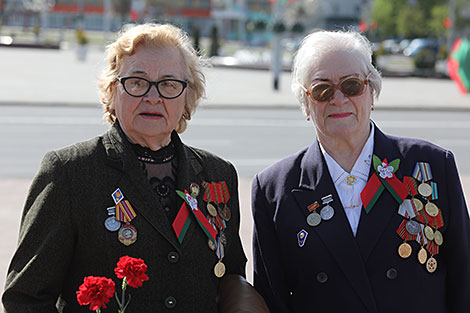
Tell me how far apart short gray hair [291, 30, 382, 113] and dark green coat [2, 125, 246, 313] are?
2.12 feet

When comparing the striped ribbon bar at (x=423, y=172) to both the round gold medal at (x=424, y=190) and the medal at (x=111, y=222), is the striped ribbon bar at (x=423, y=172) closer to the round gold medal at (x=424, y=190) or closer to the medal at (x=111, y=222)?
the round gold medal at (x=424, y=190)

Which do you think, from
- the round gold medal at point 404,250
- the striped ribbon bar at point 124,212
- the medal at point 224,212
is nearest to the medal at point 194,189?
the medal at point 224,212

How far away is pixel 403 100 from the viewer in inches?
1006

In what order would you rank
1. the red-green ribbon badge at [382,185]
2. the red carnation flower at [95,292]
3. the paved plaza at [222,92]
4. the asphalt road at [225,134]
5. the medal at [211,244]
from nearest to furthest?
1. the red carnation flower at [95,292]
2. the medal at [211,244]
3. the red-green ribbon badge at [382,185]
4. the asphalt road at [225,134]
5. the paved plaza at [222,92]

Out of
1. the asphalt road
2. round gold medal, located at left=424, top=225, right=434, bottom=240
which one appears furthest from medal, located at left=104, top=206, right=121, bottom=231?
the asphalt road

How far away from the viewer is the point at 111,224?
10.2ft

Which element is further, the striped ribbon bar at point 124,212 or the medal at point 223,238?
the medal at point 223,238

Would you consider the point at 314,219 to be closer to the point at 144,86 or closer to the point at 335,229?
the point at 335,229

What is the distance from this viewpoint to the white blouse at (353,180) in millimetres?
3412

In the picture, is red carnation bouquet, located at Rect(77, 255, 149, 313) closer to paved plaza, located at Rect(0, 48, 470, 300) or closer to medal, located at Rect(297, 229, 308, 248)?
medal, located at Rect(297, 229, 308, 248)

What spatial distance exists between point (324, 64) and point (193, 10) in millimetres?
116338

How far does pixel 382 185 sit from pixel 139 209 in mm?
1042

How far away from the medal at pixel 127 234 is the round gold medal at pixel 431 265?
4.04 feet

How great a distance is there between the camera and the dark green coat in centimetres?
301
